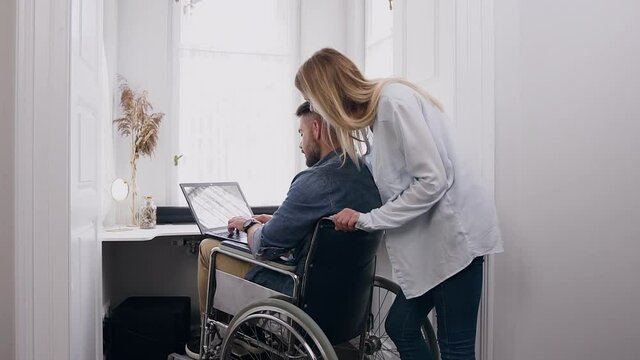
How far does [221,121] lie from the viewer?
3.22 m

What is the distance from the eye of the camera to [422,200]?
4.39 feet

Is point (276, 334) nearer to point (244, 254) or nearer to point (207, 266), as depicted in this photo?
point (244, 254)

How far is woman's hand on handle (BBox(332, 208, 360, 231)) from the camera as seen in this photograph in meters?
1.39

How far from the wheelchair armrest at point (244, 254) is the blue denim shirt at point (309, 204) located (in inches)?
0.8

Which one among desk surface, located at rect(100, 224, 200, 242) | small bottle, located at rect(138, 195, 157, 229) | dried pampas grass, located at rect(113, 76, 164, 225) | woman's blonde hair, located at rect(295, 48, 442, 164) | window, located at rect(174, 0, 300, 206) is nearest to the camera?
woman's blonde hair, located at rect(295, 48, 442, 164)

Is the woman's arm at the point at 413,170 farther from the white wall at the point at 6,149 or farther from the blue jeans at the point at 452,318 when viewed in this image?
the white wall at the point at 6,149

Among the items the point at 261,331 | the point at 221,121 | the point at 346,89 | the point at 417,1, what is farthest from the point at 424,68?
the point at 221,121

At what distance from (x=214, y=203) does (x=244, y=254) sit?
0.56m

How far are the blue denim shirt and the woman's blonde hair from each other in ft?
0.30

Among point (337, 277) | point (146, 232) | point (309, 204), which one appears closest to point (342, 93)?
point (309, 204)

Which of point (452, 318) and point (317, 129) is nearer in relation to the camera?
point (452, 318)

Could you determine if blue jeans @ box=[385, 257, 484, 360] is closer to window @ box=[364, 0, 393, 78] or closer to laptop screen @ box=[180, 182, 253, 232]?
laptop screen @ box=[180, 182, 253, 232]

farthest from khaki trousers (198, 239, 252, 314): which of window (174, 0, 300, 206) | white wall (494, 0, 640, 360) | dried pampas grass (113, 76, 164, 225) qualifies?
window (174, 0, 300, 206)

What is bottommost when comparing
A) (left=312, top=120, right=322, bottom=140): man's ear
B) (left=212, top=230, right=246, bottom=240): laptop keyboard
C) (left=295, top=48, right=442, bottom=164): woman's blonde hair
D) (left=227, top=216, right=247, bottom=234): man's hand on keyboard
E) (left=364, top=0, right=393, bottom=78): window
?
(left=212, top=230, right=246, bottom=240): laptop keyboard
